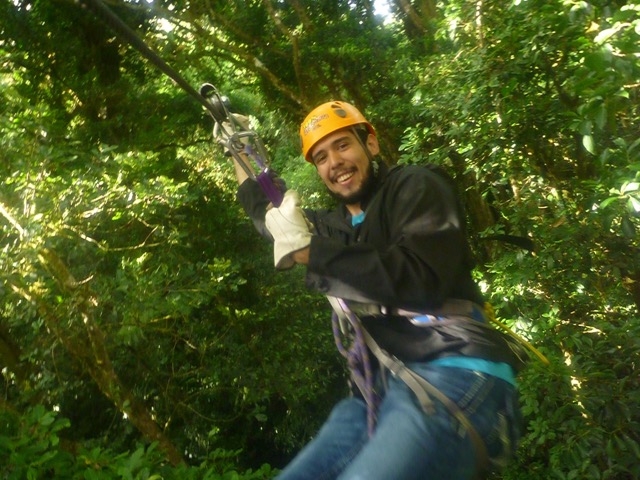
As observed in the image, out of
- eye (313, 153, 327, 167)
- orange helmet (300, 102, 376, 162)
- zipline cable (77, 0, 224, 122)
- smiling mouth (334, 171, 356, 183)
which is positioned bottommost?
smiling mouth (334, 171, 356, 183)

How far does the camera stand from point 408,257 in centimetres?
141

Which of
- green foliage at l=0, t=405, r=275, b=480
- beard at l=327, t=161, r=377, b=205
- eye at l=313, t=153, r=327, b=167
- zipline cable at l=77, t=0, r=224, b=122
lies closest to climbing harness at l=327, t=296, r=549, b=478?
beard at l=327, t=161, r=377, b=205

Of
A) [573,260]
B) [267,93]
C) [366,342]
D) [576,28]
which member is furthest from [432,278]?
[267,93]

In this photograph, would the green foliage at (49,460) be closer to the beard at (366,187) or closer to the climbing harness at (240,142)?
the climbing harness at (240,142)

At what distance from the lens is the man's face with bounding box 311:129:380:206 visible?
5.98 feet

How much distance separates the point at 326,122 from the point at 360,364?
2.79 feet

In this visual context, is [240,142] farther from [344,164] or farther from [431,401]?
[431,401]

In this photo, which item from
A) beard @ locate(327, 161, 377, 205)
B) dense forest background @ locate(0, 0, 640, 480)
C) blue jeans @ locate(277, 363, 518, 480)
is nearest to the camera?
blue jeans @ locate(277, 363, 518, 480)

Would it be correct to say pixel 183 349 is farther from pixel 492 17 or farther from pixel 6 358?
pixel 492 17

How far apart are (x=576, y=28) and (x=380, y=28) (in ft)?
10.9

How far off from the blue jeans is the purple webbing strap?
8 cm

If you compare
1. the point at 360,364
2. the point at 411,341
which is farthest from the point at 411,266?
the point at 360,364

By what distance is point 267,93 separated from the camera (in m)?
6.09

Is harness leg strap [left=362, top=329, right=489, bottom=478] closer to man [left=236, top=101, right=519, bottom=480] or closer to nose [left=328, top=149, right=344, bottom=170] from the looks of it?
man [left=236, top=101, right=519, bottom=480]
